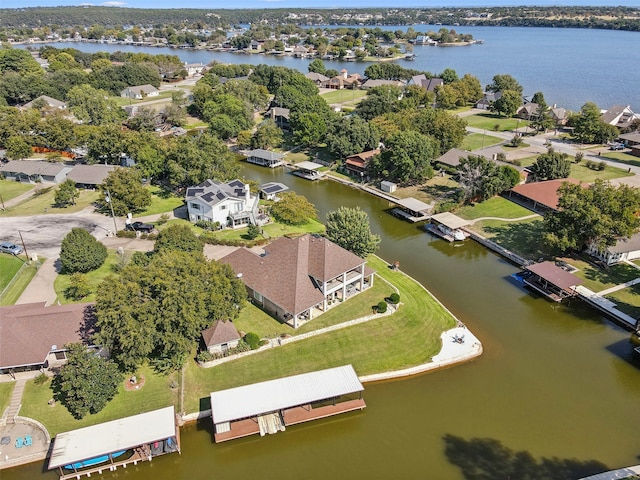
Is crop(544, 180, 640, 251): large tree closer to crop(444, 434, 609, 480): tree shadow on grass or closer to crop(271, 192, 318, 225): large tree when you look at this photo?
crop(444, 434, 609, 480): tree shadow on grass

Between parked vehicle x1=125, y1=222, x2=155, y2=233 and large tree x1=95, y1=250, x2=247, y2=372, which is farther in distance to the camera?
parked vehicle x1=125, y1=222, x2=155, y2=233

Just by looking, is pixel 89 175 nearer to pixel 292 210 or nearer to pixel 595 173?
Result: pixel 292 210

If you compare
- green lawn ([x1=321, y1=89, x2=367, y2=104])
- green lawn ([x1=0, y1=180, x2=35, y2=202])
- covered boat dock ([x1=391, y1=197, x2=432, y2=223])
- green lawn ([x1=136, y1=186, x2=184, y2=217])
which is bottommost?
green lawn ([x1=0, y1=180, x2=35, y2=202])

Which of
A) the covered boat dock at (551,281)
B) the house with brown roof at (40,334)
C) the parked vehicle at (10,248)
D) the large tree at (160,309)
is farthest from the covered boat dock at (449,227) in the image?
the parked vehicle at (10,248)

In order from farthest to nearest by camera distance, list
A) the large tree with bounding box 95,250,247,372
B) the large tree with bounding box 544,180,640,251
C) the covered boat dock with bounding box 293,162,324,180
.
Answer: the covered boat dock with bounding box 293,162,324,180
the large tree with bounding box 544,180,640,251
the large tree with bounding box 95,250,247,372

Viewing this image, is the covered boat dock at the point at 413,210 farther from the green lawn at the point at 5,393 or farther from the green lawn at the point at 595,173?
the green lawn at the point at 5,393

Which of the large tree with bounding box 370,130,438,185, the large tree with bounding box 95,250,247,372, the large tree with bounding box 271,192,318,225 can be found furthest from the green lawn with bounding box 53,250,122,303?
the large tree with bounding box 370,130,438,185

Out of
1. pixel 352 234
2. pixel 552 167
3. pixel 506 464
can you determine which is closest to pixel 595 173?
pixel 552 167
